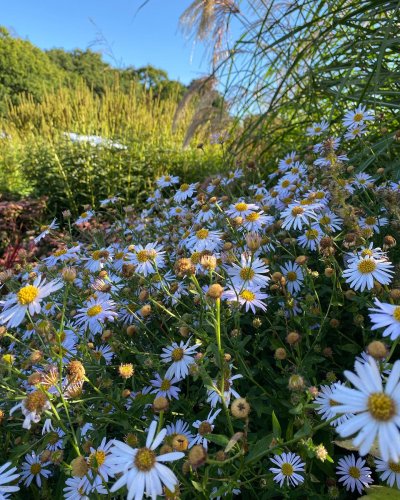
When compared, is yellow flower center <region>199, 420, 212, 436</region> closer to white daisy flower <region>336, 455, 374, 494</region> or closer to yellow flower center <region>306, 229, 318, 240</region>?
white daisy flower <region>336, 455, 374, 494</region>

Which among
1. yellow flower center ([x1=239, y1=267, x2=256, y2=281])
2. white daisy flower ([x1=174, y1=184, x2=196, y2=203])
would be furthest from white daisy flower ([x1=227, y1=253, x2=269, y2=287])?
white daisy flower ([x1=174, y1=184, x2=196, y2=203])

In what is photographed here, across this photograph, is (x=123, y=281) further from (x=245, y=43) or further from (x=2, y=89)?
(x=2, y=89)

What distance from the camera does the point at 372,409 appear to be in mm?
620

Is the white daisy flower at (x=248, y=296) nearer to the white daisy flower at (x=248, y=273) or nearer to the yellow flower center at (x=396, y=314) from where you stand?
the white daisy flower at (x=248, y=273)

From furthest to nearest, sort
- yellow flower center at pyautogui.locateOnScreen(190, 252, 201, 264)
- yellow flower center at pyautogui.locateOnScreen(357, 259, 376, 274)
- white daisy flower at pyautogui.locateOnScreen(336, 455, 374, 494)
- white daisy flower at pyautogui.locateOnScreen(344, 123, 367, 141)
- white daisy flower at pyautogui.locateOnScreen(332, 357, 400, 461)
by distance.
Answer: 1. white daisy flower at pyautogui.locateOnScreen(344, 123, 367, 141)
2. yellow flower center at pyautogui.locateOnScreen(190, 252, 201, 264)
3. yellow flower center at pyautogui.locateOnScreen(357, 259, 376, 274)
4. white daisy flower at pyautogui.locateOnScreen(336, 455, 374, 494)
5. white daisy flower at pyautogui.locateOnScreen(332, 357, 400, 461)

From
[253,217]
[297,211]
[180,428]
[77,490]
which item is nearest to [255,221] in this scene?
[253,217]

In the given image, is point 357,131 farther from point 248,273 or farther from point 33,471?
point 33,471

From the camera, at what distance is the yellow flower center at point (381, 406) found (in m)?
0.61

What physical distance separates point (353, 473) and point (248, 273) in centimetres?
55

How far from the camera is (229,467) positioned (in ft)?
3.01

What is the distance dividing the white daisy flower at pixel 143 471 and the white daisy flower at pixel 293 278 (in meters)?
0.79

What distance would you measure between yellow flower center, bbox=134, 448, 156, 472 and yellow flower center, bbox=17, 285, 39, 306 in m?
0.52

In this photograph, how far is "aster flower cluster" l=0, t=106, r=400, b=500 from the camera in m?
0.77

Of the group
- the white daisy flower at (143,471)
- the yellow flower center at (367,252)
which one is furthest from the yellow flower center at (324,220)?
the white daisy flower at (143,471)
